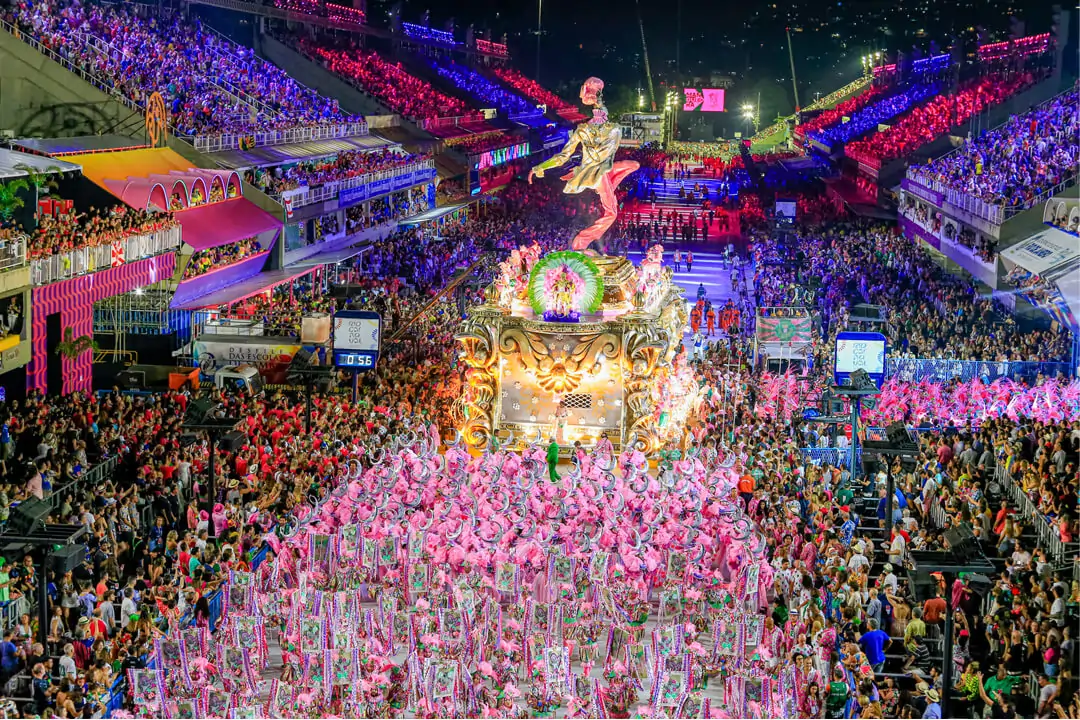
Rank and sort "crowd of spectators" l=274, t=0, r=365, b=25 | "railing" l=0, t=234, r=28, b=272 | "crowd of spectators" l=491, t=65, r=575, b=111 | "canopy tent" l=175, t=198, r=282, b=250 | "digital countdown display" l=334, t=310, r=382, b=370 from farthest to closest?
"crowd of spectators" l=491, t=65, r=575, b=111, "crowd of spectators" l=274, t=0, r=365, b=25, "canopy tent" l=175, t=198, r=282, b=250, "digital countdown display" l=334, t=310, r=382, b=370, "railing" l=0, t=234, r=28, b=272

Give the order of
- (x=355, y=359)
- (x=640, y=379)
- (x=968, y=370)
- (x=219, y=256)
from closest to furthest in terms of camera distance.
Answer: (x=640, y=379)
(x=355, y=359)
(x=968, y=370)
(x=219, y=256)

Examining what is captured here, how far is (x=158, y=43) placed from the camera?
171 feet

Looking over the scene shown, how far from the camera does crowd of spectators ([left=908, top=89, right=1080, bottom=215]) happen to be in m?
42.8

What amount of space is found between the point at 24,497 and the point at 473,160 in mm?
55762

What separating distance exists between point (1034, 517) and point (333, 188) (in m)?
35.0

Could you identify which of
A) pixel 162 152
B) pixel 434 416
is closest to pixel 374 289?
pixel 162 152

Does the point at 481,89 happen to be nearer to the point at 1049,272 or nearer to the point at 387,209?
the point at 387,209

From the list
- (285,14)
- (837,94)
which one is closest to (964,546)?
(285,14)

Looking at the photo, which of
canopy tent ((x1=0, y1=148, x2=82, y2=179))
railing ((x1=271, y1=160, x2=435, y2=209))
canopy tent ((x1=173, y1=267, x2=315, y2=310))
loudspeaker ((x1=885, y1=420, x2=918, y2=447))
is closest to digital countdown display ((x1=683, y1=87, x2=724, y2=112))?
railing ((x1=271, y1=160, x2=435, y2=209))

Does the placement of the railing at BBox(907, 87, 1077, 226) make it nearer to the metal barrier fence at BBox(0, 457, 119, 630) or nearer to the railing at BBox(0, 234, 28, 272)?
the railing at BBox(0, 234, 28, 272)

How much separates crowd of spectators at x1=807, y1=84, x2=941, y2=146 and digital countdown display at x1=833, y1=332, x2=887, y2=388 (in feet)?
185

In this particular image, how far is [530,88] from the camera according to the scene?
112000 millimetres

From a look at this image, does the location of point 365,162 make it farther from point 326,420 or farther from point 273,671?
point 273,671

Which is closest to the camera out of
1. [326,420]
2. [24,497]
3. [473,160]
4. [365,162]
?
[24,497]
